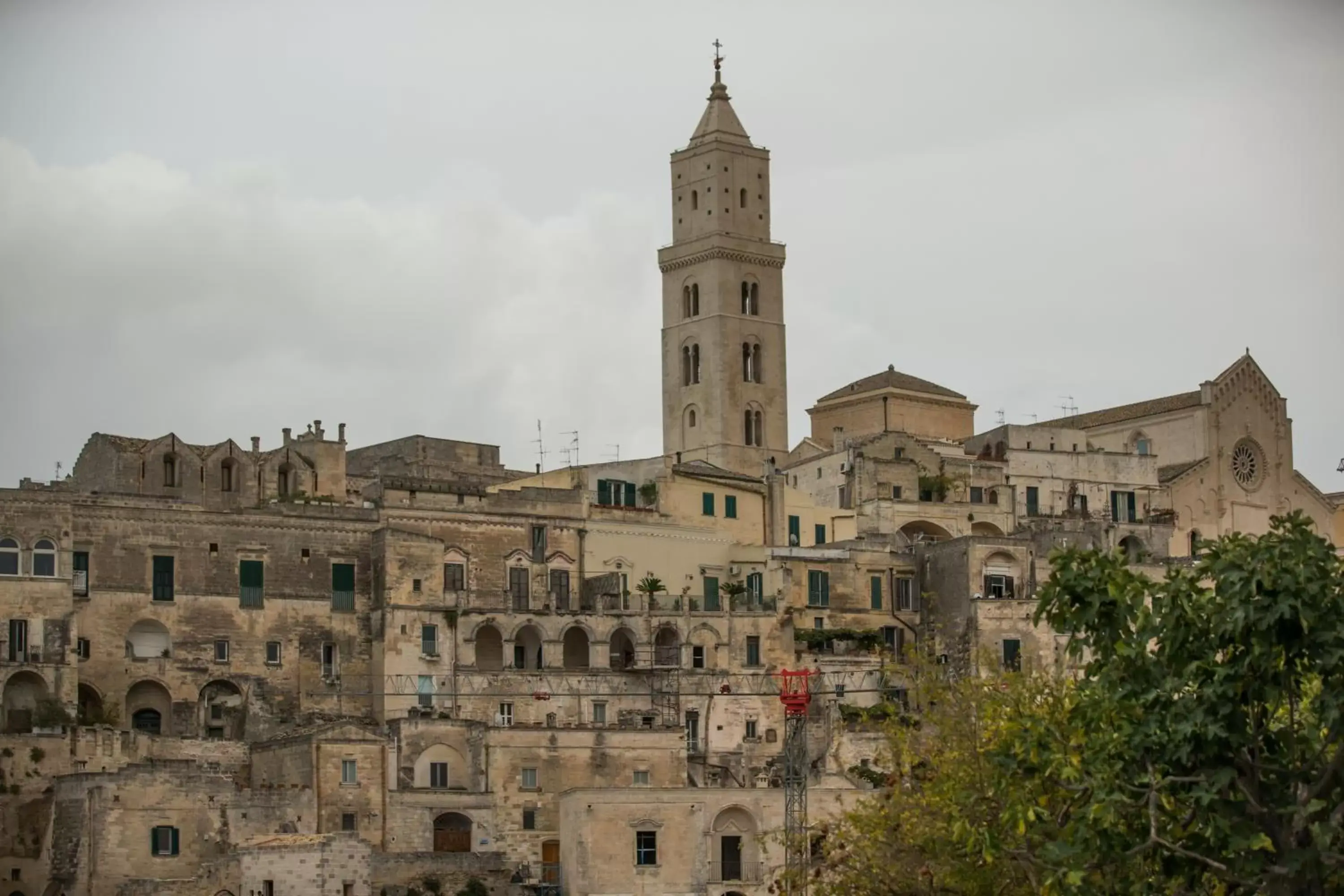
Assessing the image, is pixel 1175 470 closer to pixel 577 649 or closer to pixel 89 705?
pixel 577 649

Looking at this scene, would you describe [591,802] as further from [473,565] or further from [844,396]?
[844,396]

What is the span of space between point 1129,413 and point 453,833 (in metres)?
35.4

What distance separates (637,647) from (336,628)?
8285 mm

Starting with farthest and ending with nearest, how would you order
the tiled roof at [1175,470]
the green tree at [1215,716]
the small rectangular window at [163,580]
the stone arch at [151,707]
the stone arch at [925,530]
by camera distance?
1. the tiled roof at [1175,470]
2. the stone arch at [925,530]
3. the small rectangular window at [163,580]
4. the stone arch at [151,707]
5. the green tree at [1215,716]

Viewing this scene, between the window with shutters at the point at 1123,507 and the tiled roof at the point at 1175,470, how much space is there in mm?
1472

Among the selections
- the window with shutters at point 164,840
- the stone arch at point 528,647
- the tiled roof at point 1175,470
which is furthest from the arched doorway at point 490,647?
the tiled roof at point 1175,470

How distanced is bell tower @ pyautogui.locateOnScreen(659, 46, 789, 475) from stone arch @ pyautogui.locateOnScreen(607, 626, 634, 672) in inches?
701

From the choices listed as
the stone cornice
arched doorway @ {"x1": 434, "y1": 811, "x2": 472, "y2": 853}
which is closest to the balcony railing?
arched doorway @ {"x1": 434, "y1": 811, "x2": 472, "y2": 853}

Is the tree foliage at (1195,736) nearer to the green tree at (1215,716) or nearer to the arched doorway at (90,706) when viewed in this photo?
the green tree at (1215,716)

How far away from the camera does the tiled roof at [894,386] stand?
3632 inches

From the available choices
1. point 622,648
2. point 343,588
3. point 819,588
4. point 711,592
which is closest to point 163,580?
point 343,588

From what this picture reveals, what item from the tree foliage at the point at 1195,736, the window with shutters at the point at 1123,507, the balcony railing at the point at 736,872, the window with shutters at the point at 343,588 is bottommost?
the balcony railing at the point at 736,872

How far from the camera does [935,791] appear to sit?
47.2 metres

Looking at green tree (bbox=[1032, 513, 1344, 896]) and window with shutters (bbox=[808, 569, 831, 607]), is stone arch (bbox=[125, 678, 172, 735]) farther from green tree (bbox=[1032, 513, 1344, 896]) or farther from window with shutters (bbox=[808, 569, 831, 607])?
green tree (bbox=[1032, 513, 1344, 896])
